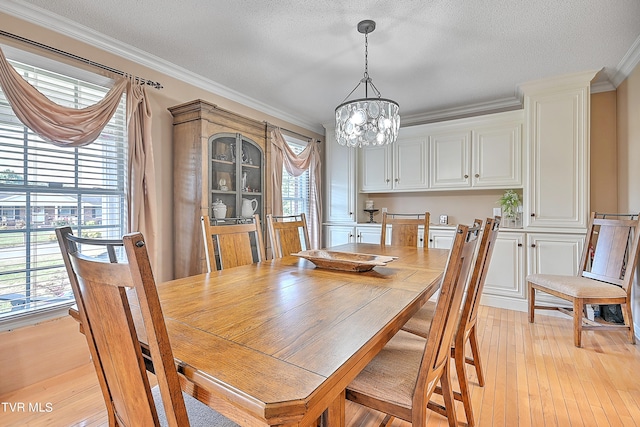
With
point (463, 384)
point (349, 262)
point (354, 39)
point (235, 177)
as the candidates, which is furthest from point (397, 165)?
point (463, 384)

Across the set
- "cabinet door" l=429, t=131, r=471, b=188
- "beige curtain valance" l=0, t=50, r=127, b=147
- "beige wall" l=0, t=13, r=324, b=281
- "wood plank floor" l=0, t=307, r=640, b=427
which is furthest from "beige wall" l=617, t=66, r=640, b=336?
"beige curtain valance" l=0, t=50, r=127, b=147

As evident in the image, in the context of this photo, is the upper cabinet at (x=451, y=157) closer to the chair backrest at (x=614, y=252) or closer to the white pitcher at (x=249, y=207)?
the chair backrest at (x=614, y=252)

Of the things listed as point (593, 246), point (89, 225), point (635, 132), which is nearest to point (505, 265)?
point (593, 246)

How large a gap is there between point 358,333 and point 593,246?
136 inches

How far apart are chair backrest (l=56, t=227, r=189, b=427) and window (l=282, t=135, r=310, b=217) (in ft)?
10.8

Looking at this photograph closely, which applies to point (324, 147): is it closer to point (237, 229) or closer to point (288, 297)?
point (237, 229)

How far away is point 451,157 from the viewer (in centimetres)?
390

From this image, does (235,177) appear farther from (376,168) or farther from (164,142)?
(376,168)

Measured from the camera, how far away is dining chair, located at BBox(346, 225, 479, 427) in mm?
945

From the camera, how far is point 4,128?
1920mm

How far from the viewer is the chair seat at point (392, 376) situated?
105 cm

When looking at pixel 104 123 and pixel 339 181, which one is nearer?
pixel 104 123

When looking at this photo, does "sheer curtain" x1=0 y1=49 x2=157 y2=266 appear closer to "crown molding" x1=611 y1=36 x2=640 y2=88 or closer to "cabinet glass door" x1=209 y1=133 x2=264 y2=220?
"cabinet glass door" x1=209 y1=133 x2=264 y2=220

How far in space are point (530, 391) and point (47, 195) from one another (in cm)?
340
